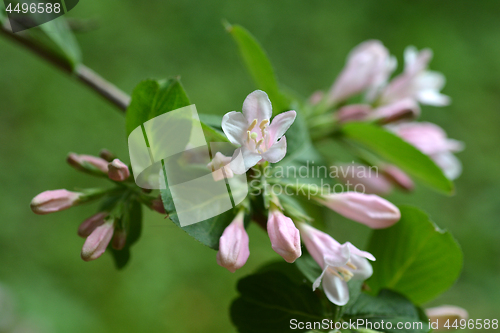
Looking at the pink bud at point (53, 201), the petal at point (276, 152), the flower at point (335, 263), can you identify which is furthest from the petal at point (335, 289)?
the pink bud at point (53, 201)

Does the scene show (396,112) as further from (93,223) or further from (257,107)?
(93,223)

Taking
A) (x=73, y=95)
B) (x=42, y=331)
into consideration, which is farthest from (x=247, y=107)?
(x=73, y=95)

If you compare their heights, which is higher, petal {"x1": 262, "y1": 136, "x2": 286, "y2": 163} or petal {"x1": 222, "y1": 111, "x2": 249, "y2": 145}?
petal {"x1": 222, "y1": 111, "x2": 249, "y2": 145}

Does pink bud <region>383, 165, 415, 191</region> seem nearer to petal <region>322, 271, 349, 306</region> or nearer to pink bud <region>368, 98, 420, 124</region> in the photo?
pink bud <region>368, 98, 420, 124</region>

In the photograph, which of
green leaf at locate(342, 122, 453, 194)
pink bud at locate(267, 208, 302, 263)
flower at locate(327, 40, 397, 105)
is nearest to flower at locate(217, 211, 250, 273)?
pink bud at locate(267, 208, 302, 263)

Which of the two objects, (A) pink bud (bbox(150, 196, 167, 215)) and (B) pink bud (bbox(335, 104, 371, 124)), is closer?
(A) pink bud (bbox(150, 196, 167, 215))

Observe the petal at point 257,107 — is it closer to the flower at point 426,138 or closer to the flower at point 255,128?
the flower at point 255,128
